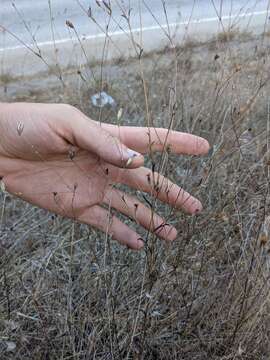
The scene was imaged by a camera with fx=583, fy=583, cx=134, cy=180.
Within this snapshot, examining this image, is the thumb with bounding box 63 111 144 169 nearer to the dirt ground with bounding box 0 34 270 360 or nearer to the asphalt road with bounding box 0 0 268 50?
the dirt ground with bounding box 0 34 270 360

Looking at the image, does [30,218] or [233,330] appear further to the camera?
[30,218]

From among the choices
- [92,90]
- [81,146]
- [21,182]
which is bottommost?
[92,90]

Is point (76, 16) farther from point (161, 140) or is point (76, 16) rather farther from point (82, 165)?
point (161, 140)

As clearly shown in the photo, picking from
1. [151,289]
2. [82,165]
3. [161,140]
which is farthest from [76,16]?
[151,289]

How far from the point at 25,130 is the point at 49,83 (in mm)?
3282

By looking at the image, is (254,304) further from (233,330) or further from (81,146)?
(81,146)

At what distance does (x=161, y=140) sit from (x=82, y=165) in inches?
11.5

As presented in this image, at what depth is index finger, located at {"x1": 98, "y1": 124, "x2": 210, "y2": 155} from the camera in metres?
1.81

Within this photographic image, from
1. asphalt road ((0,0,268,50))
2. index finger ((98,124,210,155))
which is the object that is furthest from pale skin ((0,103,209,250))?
asphalt road ((0,0,268,50))

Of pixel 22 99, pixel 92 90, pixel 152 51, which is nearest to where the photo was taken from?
pixel 92 90

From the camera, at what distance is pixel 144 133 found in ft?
6.13

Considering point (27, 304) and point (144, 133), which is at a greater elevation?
point (144, 133)

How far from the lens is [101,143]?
1719 mm

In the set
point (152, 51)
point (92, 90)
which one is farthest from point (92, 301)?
point (152, 51)
